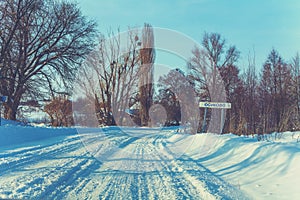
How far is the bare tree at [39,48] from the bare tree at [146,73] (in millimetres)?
7956

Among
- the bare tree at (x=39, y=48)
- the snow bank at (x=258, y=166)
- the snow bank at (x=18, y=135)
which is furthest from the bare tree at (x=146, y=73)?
the snow bank at (x=258, y=166)

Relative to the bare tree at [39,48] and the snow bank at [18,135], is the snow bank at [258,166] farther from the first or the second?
the bare tree at [39,48]

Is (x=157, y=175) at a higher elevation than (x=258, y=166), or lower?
lower

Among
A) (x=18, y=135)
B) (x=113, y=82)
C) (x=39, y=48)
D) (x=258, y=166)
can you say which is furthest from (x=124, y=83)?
(x=258, y=166)

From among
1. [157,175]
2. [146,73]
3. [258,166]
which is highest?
[146,73]

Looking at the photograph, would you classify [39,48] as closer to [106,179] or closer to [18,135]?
[18,135]

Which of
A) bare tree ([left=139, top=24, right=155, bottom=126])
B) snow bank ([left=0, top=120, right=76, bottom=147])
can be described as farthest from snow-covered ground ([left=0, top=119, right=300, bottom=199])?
bare tree ([left=139, top=24, right=155, bottom=126])

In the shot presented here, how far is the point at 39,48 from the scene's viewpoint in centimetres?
2186

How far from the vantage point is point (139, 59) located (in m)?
31.4

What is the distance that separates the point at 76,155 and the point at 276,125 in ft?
23.2

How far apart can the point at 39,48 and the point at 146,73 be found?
11.4m

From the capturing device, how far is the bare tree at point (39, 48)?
20.0 m

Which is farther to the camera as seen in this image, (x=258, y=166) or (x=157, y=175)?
(x=258, y=166)

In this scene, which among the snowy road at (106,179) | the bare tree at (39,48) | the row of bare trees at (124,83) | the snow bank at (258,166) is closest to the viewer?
the snowy road at (106,179)
